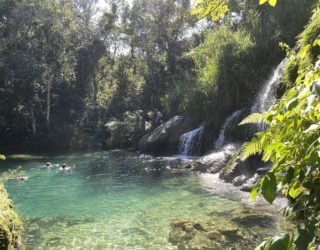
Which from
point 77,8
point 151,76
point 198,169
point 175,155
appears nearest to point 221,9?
point 198,169

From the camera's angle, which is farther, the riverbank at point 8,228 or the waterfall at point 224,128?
the waterfall at point 224,128

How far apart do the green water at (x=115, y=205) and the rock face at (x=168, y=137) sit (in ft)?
16.2

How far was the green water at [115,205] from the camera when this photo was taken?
748cm

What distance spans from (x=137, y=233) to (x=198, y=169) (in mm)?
8180

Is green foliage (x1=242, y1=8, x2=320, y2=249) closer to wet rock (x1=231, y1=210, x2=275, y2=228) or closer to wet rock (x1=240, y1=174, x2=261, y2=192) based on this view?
wet rock (x1=231, y1=210, x2=275, y2=228)

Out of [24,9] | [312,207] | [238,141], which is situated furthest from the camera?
[24,9]

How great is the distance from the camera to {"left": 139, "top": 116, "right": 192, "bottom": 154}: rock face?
22531 mm

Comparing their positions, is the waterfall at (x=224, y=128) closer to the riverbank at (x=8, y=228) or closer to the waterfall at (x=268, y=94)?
the waterfall at (x=268, y=94)

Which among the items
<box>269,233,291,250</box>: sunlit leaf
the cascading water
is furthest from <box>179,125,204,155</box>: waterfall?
<box>269,233,291,250</box>: sunlit leaf

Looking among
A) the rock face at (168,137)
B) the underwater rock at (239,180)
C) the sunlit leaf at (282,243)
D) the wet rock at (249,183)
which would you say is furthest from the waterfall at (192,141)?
the sunlit leaf at (282,243)

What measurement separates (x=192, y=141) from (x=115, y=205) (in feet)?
34.7

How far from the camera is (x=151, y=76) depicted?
35531 millimetres

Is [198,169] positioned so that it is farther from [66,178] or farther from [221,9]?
[221,9]

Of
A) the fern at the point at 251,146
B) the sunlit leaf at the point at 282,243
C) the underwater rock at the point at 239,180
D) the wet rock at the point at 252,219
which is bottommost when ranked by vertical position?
the wet rock at the point at 252,219
